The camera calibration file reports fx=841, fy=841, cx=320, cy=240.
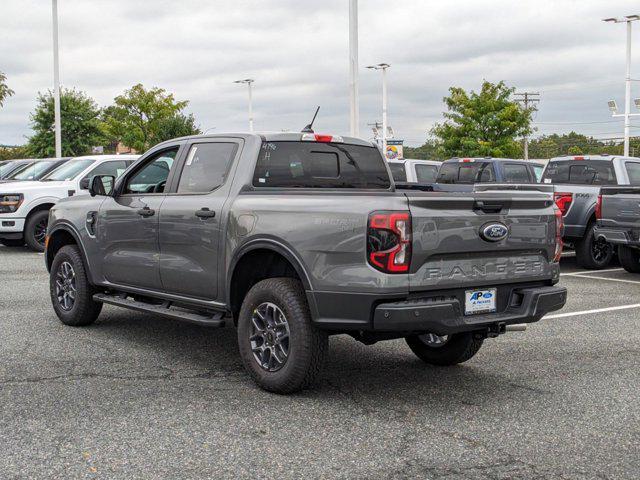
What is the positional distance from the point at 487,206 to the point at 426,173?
14524 millimetres

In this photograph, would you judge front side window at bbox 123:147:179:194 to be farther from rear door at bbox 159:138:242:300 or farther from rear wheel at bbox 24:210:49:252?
rear wheel at bbox 24:210:49:252

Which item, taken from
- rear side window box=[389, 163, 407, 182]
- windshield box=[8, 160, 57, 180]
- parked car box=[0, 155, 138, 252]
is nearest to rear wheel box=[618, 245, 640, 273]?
rear side window box=[389, 163, 407, 182]

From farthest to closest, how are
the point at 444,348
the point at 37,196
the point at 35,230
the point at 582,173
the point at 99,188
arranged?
the point at 35,230 → the point at 37,196 → the point at 582,173 → the point at 99,188 → the point at 444,348

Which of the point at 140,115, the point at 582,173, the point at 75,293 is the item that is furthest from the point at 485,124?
the point at 75,293

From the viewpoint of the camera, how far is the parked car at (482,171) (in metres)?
18.0

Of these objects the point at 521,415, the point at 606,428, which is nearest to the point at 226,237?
the point at 521,415

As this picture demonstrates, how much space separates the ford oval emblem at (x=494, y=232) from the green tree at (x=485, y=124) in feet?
132

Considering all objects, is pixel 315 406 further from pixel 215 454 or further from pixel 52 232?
pixel 52 232

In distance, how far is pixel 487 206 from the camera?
218 inches

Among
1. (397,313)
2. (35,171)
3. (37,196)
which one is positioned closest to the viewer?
(397,313)

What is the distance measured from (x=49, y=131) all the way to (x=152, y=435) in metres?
44.5

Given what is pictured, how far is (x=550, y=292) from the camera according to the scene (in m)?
5.77

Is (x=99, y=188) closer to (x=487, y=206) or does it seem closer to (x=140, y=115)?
(x=487, y=206)

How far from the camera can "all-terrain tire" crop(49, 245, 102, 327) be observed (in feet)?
26.3
